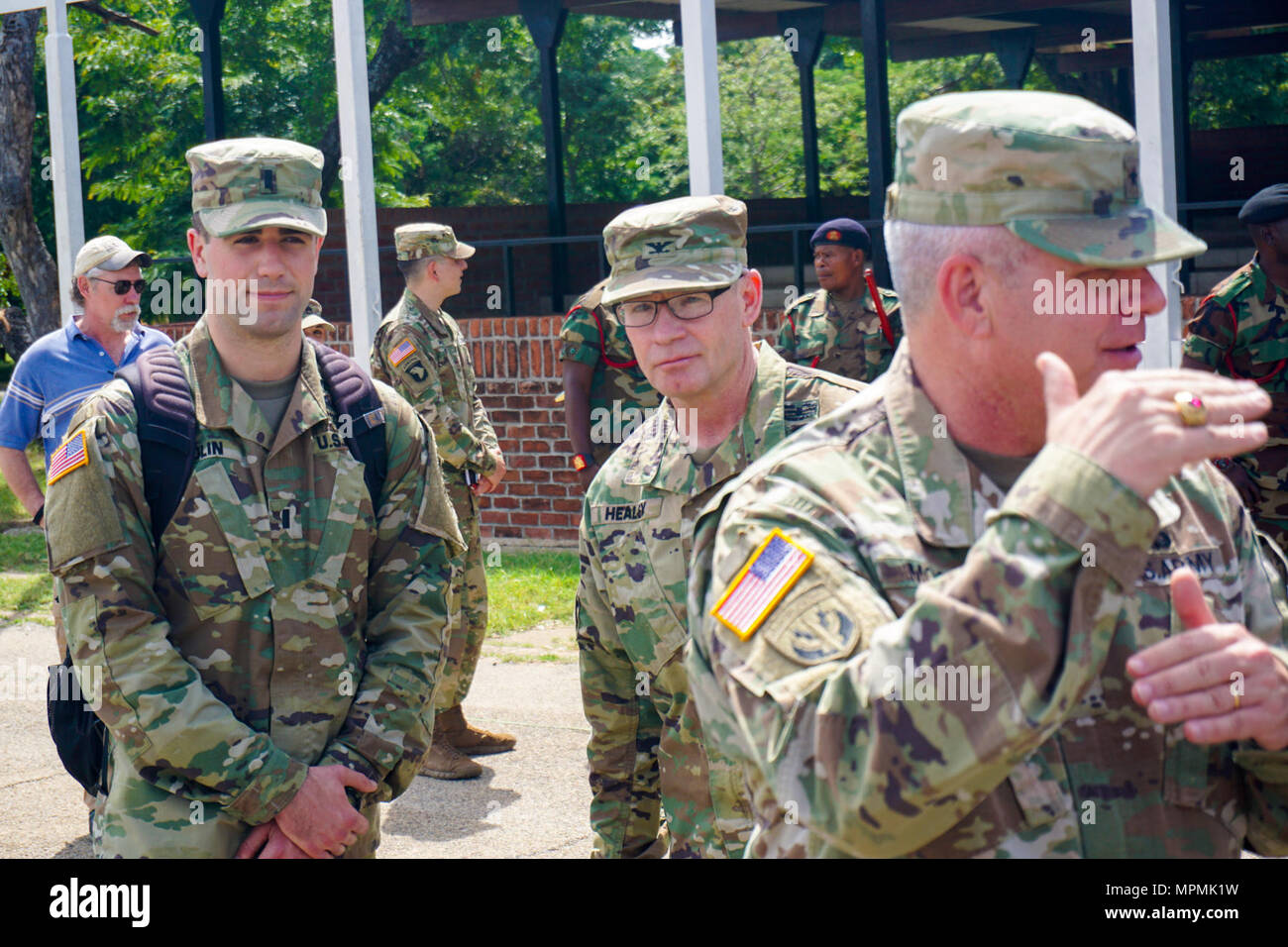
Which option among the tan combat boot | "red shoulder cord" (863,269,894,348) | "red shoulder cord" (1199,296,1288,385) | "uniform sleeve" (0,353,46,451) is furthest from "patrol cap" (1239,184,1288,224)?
"uniform sleeve" (0,353,46,451)

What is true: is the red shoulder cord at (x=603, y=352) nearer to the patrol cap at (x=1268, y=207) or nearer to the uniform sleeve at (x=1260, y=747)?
the patrol cap at (x=1268, y=207)

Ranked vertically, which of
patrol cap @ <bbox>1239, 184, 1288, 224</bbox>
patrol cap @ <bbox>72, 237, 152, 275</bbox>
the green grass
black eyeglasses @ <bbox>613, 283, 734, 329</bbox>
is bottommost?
the green grass

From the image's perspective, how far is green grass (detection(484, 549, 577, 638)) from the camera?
353 inches

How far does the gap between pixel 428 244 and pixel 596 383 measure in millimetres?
1143

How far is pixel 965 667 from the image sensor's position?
1.52m

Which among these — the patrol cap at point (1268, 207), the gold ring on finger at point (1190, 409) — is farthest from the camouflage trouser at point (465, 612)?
the gold ring on finger at point (1190, 409)

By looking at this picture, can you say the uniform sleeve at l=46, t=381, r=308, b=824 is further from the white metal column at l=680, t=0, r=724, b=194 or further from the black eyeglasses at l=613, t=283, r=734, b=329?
the white metal column at l=680, t=0, r=724, b=194

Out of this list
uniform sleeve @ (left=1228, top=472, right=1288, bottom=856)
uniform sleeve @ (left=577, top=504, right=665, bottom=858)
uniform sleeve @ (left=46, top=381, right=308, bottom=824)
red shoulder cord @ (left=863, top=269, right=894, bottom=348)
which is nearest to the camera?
uniform sleeve @ (left=1228, top=472, right=1288, bottom=856)

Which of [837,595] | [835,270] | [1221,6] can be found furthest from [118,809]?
[1221,6]

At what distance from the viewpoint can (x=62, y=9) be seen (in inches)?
469

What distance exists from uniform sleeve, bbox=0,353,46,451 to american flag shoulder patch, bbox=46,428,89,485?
3398 millimetres

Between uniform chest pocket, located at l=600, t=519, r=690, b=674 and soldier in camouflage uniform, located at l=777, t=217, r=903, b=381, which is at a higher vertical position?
soldier in camouflage uniform, located at l=777, t=217, r=903, b=381

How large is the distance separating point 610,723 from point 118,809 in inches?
40.8
